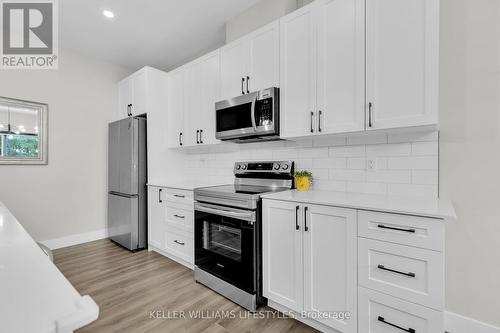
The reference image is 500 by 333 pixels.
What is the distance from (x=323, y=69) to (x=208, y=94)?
1428 mm

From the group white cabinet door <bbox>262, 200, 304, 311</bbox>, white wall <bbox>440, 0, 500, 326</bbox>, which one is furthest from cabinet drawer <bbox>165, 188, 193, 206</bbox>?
white wall <bbox>440, 0, 500, 326</bbox>

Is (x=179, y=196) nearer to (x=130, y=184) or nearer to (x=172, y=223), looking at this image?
(x=172, y=223)

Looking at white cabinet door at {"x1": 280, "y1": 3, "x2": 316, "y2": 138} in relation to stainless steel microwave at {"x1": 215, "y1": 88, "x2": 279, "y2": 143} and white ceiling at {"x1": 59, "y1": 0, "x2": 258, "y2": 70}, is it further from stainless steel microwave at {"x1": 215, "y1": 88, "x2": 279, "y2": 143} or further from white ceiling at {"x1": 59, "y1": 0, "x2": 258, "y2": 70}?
white ceiling at {"x1": 59, "y1": 0, "x2": 258, "y2": 70}

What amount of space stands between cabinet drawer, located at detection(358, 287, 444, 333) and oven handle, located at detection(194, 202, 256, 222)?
35.6 inches

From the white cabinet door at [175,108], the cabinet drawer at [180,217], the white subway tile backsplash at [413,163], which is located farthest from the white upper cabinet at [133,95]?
the white subway tile backsplash at [413,163]

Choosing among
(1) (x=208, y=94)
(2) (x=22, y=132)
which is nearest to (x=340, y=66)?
(1) (x=208, y=94)

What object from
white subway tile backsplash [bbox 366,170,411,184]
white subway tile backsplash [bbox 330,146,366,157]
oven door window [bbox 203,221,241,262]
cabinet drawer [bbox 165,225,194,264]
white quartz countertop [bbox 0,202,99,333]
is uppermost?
white subway tile backsplash [bbox 330,146,366,157]

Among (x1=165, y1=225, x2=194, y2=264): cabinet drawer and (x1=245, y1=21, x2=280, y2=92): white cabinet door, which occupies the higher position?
(x1=245, y1=21, x2=280, y2=92): white cabinet door

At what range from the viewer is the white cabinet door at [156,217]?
3.07m

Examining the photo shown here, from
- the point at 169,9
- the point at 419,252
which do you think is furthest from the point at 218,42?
the point at 419,252

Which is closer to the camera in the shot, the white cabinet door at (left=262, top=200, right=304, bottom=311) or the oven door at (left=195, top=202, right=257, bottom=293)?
the white cabinet door at (left=262, top=200, right=304, bottom=311)

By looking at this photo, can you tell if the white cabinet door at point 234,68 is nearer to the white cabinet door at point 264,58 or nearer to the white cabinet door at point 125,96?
the white cabinet door at point 264,58

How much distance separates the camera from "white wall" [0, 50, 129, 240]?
3141 millimetres

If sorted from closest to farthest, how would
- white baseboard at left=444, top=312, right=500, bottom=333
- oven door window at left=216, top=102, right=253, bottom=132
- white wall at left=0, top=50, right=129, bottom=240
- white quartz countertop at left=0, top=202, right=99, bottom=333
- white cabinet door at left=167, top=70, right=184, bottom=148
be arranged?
white quartz countertop at left=0, top=202, right=99, bottom=333 < white baseboard at left=444, top=312, right=500, bottom=333 < oven door window at left=216, top=102, right=253, bottom=132 < white wall at left=0, top=50, right=129, bottom=240 < white cabinet door at left=167, top=70, right=184, bottom=148
